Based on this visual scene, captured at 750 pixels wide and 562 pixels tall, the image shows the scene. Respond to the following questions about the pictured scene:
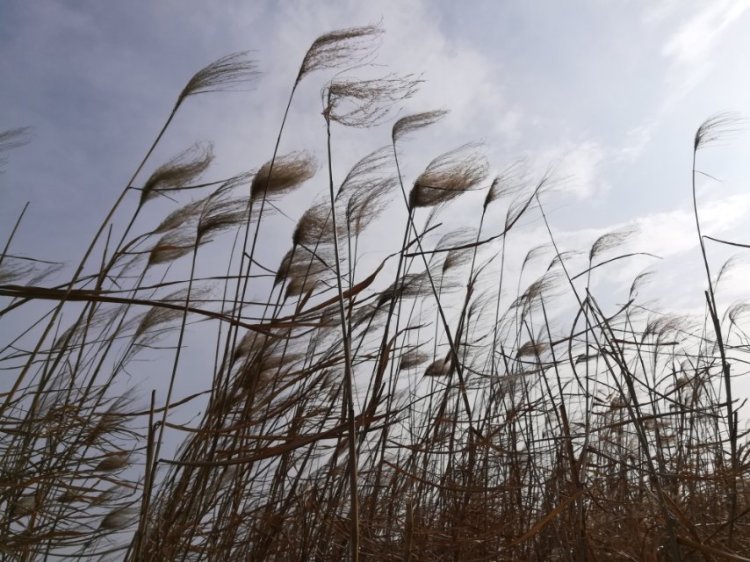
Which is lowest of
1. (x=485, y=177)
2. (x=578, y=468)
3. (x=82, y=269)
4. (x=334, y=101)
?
(x=578, y=468)

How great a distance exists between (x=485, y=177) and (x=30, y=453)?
1.32 m

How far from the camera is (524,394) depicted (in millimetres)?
2230

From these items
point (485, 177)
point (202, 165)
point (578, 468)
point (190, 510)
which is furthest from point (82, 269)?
point (578, 468)

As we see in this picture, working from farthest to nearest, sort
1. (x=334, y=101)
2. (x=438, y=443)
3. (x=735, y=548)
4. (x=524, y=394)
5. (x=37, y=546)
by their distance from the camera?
(x=524, y=394)
(x=438, y=443)
(x=37, y=546)
(x=735, y=548)
(x=334, y=101)

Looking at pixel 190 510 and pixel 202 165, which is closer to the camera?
pixel 190 510

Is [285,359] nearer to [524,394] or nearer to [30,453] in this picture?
[30,453]

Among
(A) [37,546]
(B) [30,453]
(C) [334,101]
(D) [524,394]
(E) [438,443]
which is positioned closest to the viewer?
(C) [334,101]

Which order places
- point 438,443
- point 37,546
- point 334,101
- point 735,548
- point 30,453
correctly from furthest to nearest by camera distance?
point 438,443 → point 37,546 → point 30,453 → point 735,548 → point 334,101

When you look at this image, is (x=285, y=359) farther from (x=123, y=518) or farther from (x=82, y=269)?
(x=123, y=518)

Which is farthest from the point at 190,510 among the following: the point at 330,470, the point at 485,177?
the point at 485,177

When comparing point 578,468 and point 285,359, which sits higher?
point 285,359

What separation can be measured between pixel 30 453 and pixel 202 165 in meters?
0.83

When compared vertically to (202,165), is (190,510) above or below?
below

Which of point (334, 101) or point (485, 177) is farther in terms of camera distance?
point (485, 177)
